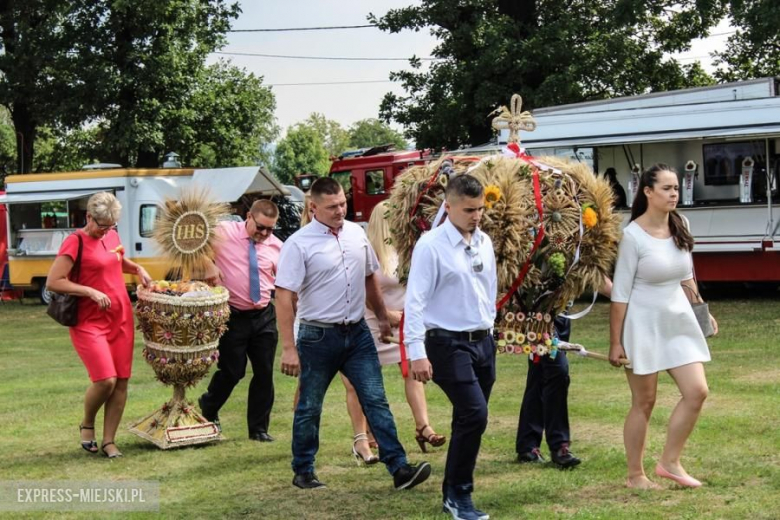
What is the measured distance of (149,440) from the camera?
8.69 metres

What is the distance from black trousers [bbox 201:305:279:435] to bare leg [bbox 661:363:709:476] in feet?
11.5

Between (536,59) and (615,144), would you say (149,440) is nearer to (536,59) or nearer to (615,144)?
(615,144)

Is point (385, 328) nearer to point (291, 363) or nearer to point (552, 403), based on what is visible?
point (291, 363)

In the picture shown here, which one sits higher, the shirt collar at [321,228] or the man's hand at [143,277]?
the shirt collar at [321,228]

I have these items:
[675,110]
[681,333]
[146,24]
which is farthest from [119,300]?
[146,24]

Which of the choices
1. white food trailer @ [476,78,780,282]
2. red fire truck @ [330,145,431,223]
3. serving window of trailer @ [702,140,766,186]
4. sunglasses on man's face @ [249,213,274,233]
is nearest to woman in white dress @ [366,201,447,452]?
sunglasses on man's face @ [249,213,274,233]

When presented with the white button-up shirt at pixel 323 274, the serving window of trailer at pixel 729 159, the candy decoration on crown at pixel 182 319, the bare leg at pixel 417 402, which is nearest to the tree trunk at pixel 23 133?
the serving window of trailer at pixel 729 159

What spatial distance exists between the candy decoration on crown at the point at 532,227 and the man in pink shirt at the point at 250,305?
219 centimetres

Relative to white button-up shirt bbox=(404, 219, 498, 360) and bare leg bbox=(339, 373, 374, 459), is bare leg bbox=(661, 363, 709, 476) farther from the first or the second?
bare leg bbox=(339, 373, 374, 459)

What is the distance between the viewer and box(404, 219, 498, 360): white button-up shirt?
597 cm

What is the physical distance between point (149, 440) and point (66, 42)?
930 inches

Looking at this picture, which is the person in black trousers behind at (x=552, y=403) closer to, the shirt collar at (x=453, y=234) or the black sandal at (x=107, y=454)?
the shirt collar at (x=453, y=234)

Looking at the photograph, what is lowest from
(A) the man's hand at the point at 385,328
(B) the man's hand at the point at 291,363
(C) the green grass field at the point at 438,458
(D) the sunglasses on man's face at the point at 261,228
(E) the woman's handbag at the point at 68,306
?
(C) the green grass field at the point at 438,458

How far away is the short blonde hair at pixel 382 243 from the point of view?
7867 mm
